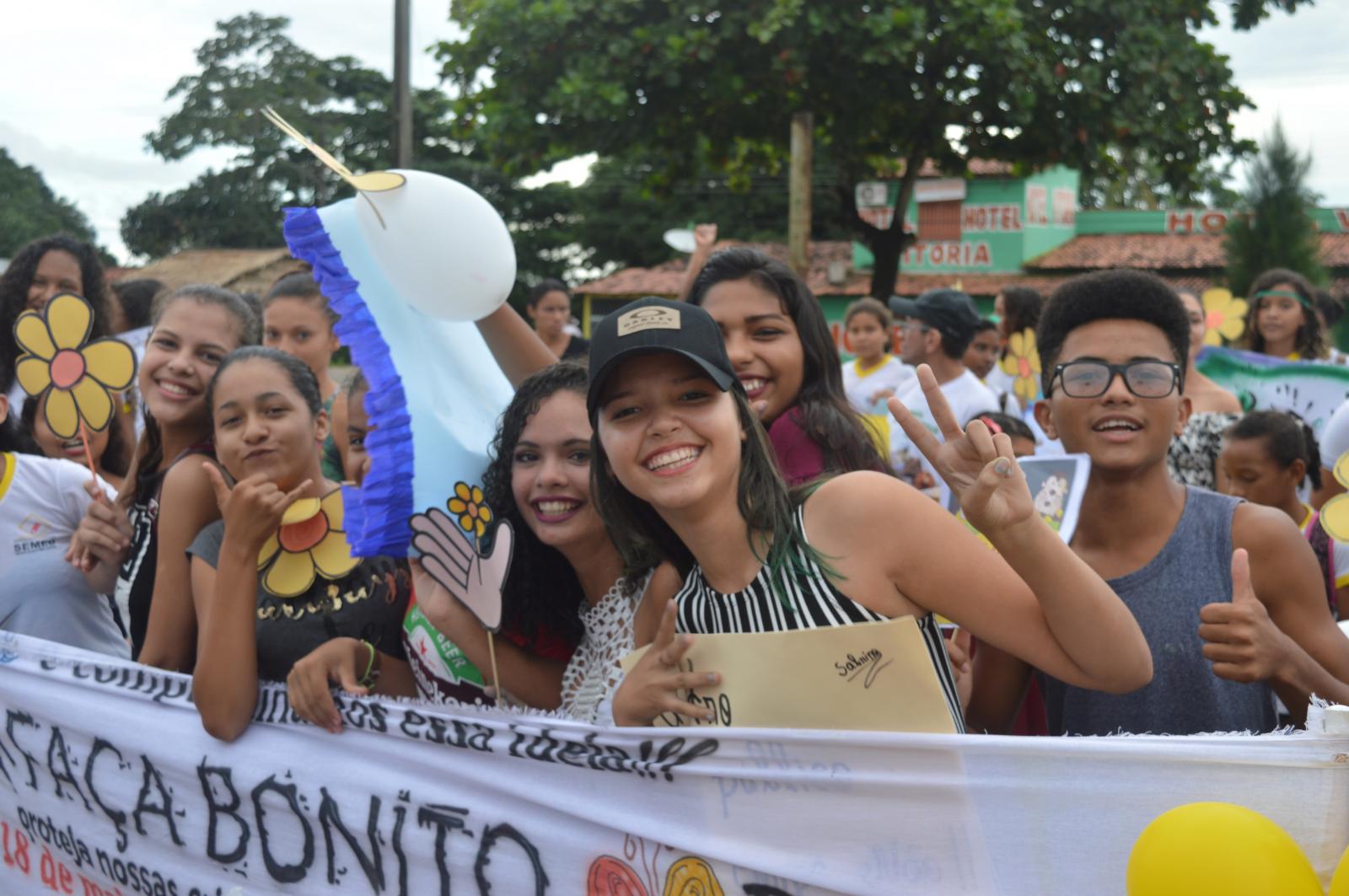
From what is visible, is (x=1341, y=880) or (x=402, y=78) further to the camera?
(x=402, y=78)

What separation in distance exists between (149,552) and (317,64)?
1499 inches

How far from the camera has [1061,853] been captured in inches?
72.1

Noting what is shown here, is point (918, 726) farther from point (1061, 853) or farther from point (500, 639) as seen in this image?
point (500, 639)

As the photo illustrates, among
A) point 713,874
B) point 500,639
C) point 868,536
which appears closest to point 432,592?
point 500,639

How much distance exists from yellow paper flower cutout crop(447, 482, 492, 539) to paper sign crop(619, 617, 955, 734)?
687mm

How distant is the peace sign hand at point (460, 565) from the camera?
2.42 metres

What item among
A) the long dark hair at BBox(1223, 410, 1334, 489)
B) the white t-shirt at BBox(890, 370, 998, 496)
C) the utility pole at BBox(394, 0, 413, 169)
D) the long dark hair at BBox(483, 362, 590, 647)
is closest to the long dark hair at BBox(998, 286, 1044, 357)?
the white t-shirt at BBox(890, 370, 998, 496)

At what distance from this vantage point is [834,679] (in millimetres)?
2055

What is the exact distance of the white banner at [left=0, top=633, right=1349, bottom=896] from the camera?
1.81 metres

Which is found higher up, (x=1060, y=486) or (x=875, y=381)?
(x=875, y=381)

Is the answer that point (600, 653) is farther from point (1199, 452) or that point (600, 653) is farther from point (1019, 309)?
point (1019, 309)

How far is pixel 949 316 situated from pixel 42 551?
14.6 ft

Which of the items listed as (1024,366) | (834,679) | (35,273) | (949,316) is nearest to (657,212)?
(949,316)

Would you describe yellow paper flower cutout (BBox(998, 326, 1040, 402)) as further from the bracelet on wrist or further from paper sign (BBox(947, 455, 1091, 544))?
the bracelet on wrist
